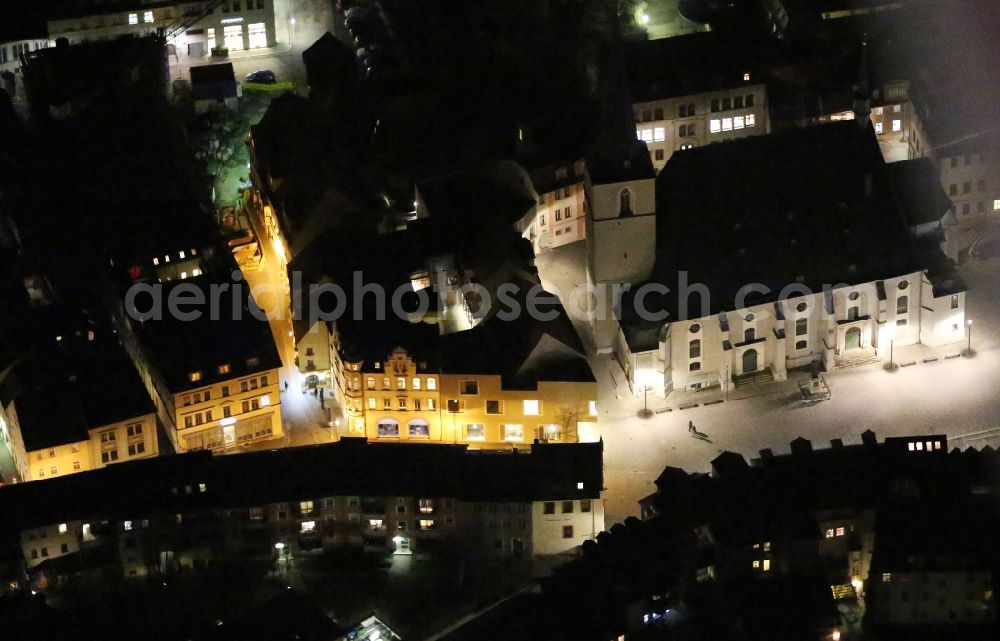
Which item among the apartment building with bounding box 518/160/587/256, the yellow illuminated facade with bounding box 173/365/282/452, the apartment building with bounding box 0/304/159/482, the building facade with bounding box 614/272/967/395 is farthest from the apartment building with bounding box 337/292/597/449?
the apartment building with bounding box 518/160/587/256

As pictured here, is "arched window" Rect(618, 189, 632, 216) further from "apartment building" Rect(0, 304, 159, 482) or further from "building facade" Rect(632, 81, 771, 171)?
"apartment building" Rect(0, 304, 159, 482)

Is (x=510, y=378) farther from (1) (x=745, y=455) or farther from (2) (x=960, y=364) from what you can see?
(2) (x=960, y=364)

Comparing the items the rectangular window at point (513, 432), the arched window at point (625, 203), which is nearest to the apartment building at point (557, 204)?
the arched window at point (625, 203)

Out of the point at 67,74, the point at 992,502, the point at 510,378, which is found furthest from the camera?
the point at 67,74

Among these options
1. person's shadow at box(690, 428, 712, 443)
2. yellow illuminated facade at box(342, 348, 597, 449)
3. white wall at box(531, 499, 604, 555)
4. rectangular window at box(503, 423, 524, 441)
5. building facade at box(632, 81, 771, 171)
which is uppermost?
building facade at box(632, 81, 771, 171)

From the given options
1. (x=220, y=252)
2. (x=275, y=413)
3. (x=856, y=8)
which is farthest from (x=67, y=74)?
(x=856, y=8)

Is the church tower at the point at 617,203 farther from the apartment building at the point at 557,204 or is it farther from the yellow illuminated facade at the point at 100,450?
the yellow illuminated facade at the point at 100,450

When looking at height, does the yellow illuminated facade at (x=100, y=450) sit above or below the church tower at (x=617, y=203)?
below
